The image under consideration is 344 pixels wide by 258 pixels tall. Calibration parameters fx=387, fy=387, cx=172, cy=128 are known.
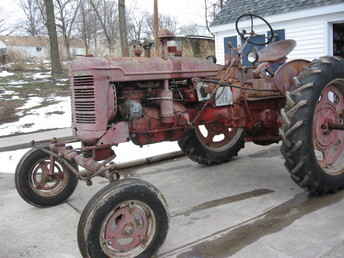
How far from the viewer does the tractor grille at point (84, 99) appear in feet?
10.6

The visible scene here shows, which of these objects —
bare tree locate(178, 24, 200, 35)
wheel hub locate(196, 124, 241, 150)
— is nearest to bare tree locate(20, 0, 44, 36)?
bare tree locate(178, 24, 200, 35)

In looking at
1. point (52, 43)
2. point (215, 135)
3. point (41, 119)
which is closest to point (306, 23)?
point (215, 135)

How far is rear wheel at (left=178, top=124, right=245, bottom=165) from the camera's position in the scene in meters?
4.83

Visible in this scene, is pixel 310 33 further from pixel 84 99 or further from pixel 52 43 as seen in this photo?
pixel 52 43

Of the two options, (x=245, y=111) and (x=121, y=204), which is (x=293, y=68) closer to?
(x=245, y=111)

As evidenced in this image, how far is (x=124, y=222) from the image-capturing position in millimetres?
2660

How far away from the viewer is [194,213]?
3.61m

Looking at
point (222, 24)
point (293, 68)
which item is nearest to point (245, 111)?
point (293, 68)

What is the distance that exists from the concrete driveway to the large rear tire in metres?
0.25

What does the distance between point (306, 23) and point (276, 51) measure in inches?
214

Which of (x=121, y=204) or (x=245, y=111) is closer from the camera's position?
(x=121, y=204)

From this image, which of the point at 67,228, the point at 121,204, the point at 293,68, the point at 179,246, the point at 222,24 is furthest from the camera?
the point at 222,24

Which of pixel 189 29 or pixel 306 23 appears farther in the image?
pixel 189 29

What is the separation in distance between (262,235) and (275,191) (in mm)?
1079
